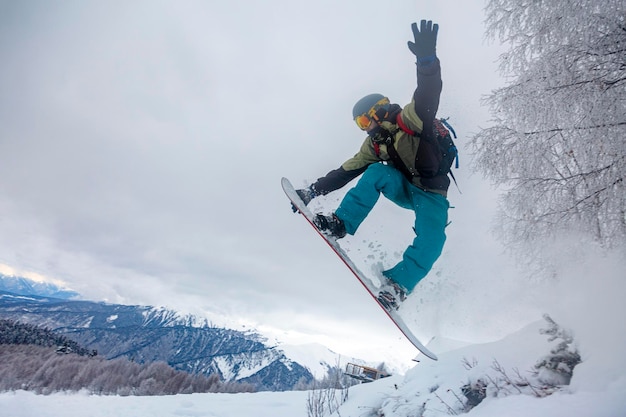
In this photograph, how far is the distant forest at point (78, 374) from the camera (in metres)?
37.6

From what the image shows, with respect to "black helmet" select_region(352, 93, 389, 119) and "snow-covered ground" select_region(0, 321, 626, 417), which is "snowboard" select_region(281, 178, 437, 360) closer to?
"snow-covered ground" select_region(0, 321, 626, 417)

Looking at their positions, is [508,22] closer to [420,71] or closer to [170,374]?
[420,71]

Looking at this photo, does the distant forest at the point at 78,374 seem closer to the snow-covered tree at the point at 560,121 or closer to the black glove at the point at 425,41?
the snow-covered tree at the point at 560,121

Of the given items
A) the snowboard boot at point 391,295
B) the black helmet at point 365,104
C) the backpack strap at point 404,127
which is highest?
the black helmet at point 365,104

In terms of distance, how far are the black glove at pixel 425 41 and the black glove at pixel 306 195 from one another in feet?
7.15

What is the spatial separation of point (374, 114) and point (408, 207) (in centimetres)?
133

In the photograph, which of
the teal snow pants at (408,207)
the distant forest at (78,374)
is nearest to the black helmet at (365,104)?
the teal snow pants at (408,207)

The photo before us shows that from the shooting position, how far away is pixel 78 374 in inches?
1597

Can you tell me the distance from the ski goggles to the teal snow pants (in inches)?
21.8

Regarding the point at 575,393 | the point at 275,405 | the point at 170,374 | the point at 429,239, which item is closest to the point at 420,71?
the point at 429,239

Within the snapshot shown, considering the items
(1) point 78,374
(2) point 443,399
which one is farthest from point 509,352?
(1) point 78,374

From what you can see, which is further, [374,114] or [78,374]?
[78,374]

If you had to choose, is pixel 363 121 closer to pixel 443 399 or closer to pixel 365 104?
pixel 365 104

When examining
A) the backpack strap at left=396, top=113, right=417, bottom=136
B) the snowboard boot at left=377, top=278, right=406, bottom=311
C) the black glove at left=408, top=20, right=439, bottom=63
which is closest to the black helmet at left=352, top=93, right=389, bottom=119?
the backpack strap at left=396, top=113, right=417, bottom=136
